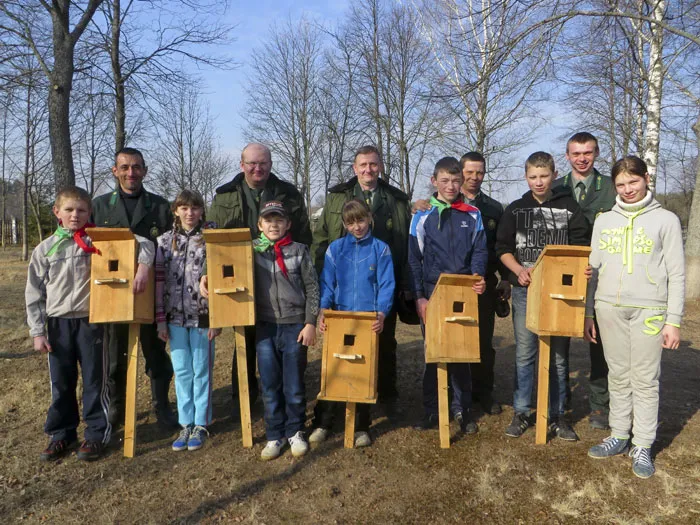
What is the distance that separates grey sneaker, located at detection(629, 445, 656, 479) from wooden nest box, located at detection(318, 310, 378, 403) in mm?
1845

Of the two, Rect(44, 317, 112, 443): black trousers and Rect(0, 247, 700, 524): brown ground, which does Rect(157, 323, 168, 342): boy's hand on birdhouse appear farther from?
Rect(0, 247, 700, 524): brown ground

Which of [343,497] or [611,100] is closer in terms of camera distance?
[343,497]

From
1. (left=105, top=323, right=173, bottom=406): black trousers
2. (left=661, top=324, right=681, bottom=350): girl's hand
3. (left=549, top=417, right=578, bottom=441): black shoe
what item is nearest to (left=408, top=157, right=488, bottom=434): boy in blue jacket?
(left=549, top=417, right=578, bottom=441): black shoe

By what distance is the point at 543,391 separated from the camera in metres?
3.73

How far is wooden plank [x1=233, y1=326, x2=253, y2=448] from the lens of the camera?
A: 3691mm

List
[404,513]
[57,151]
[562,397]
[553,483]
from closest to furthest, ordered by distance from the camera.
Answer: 1. [404,513]
2. [553,483]
3. [562,397]
4. [57,151]

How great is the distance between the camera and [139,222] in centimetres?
412

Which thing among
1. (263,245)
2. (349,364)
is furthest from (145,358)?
(349,364)

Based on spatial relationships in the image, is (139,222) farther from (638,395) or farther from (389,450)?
(638,395)

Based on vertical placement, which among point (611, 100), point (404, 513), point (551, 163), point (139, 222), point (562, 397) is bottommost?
point (404, 513)

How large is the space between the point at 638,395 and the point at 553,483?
2.87 ft

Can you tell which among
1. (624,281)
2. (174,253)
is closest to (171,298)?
(174,253)

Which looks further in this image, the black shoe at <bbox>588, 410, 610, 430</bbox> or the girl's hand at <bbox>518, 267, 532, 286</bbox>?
the black shoe at <bbox>588, 410, 610, 430</bbox>

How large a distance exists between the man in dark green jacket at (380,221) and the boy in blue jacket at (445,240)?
0.23 m
